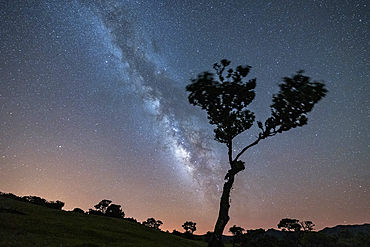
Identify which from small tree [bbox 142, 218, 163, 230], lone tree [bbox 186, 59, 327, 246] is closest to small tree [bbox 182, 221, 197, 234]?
small tree [bbox 142, 218, 163, 230]

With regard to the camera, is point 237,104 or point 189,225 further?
point 189,225

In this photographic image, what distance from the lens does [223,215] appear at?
31.2 metres

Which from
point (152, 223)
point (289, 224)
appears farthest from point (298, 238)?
point (152, 223)

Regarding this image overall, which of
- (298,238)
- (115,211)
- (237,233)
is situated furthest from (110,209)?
(298,238)

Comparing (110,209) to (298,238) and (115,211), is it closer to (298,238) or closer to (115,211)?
(115,211)

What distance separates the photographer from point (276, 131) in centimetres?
3453

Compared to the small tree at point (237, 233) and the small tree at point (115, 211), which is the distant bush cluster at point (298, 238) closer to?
the small tree at point (237, 233)

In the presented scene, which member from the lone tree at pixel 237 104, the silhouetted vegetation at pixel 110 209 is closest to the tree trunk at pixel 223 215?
the lone tree at pixel 237 104

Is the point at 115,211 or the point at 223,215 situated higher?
the point at 115,211

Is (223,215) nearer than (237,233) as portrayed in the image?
Yes

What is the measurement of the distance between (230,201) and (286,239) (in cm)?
10072

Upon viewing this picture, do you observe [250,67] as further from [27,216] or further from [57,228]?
[27,216]

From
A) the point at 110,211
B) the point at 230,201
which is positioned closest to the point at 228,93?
the point at 230,201

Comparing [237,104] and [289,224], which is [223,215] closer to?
[237,104]
